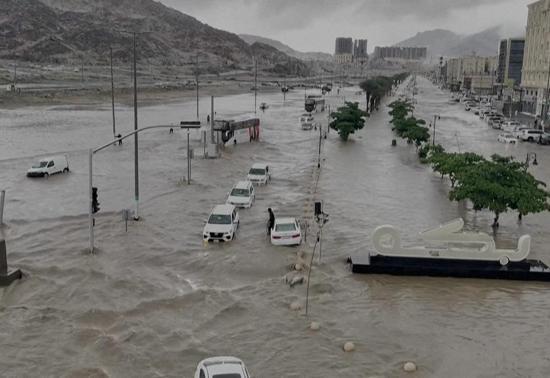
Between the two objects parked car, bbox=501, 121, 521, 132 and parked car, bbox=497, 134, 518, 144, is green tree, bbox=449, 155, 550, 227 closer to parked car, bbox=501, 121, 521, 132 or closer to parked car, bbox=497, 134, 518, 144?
parked car, bbox=497, 134, 518, 144

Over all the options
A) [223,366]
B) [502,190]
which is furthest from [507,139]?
[223,366]

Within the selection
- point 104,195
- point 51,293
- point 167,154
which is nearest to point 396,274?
point 51,293

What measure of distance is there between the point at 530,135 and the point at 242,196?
47.3m

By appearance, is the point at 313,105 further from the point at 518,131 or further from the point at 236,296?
the point at 236,296

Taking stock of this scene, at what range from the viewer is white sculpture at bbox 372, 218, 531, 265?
Answer: 24406 mm

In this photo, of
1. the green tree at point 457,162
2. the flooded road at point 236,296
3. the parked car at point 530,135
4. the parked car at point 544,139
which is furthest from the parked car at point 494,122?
the green tree at point 457,162

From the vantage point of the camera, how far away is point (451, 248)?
24.9m

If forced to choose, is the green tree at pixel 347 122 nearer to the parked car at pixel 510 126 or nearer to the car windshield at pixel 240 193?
the parked car at pixel 510 126

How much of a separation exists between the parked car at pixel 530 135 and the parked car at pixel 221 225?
167 feet

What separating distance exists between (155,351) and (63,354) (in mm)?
2510

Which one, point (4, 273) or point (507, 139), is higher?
point (507, 139)

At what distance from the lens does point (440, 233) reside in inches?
973

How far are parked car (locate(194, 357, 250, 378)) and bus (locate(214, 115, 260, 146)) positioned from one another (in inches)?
1722

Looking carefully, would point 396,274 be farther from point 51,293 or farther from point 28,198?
point 28,198
